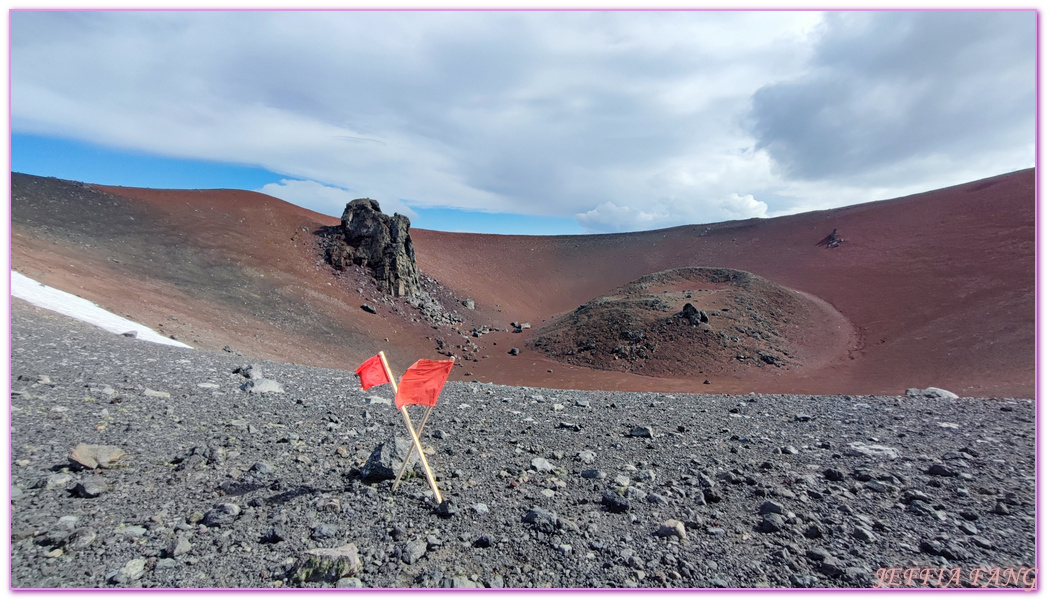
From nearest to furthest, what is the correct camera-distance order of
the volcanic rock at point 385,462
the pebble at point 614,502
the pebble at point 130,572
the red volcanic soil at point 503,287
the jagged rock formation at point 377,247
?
the pebble at point 130,572, the pebble at point 614,502, the volcanic rock at point 385,462, the red volcanic soil at point 503,287, the jagged rock formation at point 377,247

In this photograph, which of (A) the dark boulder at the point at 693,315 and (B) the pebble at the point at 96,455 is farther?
(A) the dark boulder at the point at 693,315

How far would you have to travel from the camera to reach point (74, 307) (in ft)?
37.9

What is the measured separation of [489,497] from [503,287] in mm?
35972

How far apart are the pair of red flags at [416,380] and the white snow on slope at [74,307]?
9362 millimetres

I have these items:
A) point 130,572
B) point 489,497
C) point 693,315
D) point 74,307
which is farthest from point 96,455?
point 693,315

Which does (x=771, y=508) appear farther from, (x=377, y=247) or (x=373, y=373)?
(x=377, y=247)

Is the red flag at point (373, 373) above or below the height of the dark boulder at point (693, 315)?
above

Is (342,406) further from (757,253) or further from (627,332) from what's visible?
(757,253)

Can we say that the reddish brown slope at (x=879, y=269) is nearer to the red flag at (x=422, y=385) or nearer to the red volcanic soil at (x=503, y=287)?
the red volcanic soil at (x=503, y=287)

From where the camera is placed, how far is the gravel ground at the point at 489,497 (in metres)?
3.04


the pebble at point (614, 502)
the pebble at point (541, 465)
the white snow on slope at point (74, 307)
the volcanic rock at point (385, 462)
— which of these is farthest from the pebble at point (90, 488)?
the white snow on slope at point (74, 307)

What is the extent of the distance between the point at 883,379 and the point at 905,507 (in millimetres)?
14605

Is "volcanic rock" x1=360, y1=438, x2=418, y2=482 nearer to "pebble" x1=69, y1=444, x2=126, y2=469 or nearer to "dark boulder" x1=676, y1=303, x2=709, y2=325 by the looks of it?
"pebble" x1=69, y1=444, x2=126, y2=469

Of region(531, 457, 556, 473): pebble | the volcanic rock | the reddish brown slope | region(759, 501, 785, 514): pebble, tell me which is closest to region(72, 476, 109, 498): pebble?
the volcanic rock
